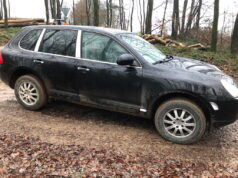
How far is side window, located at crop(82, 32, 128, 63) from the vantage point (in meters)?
4.02

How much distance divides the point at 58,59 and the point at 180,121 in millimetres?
2616

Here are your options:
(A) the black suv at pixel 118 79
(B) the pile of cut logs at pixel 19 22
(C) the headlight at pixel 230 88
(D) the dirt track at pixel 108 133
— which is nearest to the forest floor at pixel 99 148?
(D) the dirt track at pixel 108 133

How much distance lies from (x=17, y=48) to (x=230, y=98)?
14.2 feet

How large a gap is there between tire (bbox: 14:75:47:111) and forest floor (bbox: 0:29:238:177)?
20cm

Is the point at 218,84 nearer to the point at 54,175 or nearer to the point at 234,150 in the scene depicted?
the point at 234,150

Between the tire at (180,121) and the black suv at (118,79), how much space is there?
0.02 meters

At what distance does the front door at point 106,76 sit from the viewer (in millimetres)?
3859

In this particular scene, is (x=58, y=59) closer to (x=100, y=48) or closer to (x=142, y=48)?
(x=100, y=48)

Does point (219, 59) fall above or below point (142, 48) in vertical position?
below

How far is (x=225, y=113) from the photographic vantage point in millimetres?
3436

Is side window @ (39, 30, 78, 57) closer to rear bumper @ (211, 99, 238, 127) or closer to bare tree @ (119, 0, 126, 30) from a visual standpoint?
rear bumper @ (211, 99, 238, 127)

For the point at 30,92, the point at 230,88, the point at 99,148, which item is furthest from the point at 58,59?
the point at 230,88

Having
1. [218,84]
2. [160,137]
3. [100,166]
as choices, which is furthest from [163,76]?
[100,166]

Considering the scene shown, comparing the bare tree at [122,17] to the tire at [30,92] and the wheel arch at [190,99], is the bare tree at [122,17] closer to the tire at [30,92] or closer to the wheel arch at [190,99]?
the tire at [30,92]
